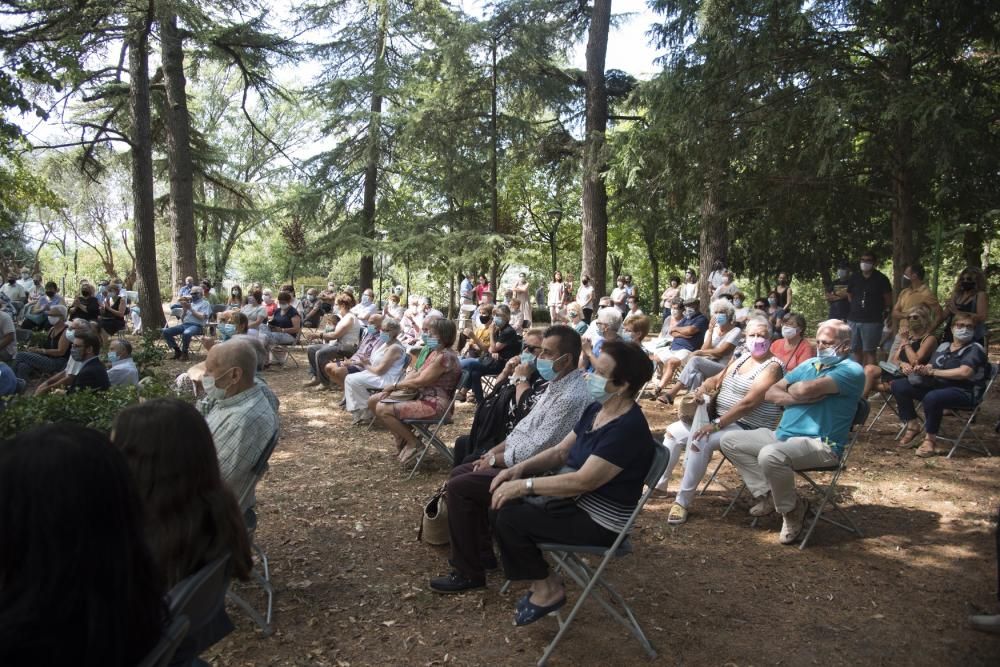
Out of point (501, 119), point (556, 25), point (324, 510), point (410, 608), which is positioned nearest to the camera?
point (410, 608)

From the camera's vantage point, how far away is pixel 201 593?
1.83 meters

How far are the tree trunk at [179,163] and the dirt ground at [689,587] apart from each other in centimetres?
1199

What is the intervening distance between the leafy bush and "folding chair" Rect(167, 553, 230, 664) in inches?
109

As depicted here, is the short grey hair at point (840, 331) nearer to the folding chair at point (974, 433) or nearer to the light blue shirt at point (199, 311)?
the folding chair at point (974, 433)

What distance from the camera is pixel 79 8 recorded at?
226 inches

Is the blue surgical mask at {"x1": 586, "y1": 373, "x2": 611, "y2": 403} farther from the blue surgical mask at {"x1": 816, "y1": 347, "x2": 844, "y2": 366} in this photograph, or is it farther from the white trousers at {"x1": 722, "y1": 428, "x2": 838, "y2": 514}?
the blue surgical mask at {"x1": 816, "y1": 347, "x2": 844, "y2": 366}

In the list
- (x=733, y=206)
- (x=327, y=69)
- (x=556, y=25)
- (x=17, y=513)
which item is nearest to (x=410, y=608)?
(x=17, y=513)

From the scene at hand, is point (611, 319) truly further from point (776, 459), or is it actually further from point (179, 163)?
point (179, 163)

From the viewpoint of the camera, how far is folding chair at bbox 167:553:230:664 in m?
1.75

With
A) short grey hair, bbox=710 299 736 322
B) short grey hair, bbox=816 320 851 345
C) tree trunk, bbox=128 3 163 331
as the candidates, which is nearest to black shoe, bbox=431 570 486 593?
short grey hair, bbox=816 320 851 345

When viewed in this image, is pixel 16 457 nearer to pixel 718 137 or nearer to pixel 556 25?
pixel 718 137

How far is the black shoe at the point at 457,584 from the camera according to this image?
146 inches

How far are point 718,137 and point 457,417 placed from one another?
6.79 meters

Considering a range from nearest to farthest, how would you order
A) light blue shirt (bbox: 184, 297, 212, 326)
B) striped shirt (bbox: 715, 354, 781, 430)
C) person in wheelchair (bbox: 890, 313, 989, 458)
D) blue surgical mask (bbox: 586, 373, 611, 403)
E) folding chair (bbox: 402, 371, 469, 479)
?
1. blue surgical mask (bbox: 586, 373, 611, 403)
2. striped shirt (bbox: 715, 354, 781, 430)
3. folding chair (bbox: 402, 371, 469, 479)
4. person in wheelchair (bbox: 890, 313, 989, 458)
5. light blue shirt (bbox: 184, 297, 212, 326)
